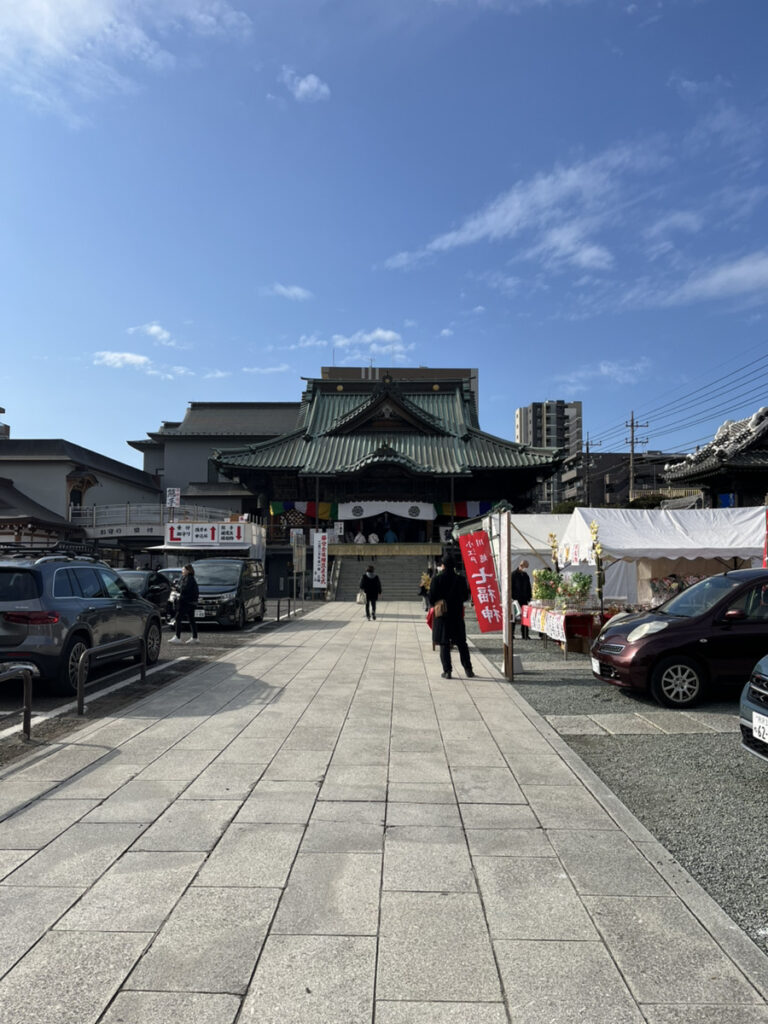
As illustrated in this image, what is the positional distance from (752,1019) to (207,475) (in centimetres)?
4314

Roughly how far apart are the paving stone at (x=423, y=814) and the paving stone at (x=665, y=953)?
119 centimetres

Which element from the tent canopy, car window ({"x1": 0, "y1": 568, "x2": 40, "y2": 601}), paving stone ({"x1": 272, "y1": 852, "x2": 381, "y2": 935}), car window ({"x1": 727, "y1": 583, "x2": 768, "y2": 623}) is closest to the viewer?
paving stone ({"x1": 272, "y1": 852, "x2": 381, "y2": 935})

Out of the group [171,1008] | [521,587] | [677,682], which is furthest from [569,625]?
[171,1008]

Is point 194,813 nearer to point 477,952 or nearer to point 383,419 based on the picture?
point 477,952

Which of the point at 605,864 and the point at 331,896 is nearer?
the point at 331,896

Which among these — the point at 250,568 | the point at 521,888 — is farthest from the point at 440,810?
the point at 250,568

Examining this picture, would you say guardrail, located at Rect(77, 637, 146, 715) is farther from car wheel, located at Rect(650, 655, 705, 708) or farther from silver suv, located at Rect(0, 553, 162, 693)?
car wheel, located at Rect(650, 655, 705, 708)

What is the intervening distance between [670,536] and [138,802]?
1228 cm

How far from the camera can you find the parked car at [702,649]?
764 cm

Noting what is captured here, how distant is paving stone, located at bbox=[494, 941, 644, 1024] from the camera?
242 cm

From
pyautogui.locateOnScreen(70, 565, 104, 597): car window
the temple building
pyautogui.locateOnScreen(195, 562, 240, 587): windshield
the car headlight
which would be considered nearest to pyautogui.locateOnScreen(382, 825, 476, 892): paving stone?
the car headlight

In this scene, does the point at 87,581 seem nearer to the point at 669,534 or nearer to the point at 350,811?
the point at 350,811

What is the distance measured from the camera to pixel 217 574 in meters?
16.7

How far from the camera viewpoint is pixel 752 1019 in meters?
2.42
